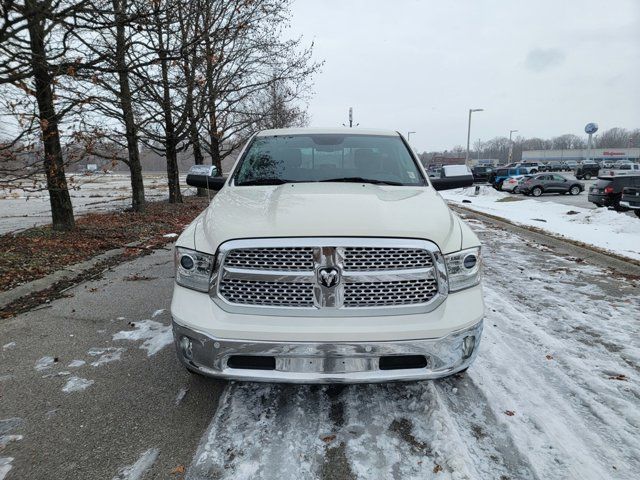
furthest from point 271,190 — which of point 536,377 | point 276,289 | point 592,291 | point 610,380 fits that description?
point 592,291

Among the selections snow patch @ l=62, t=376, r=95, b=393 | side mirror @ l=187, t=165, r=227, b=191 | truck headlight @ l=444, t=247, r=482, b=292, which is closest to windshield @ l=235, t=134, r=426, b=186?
side mirror @ l=187, t=165, r=227, b=191

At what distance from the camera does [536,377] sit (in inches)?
122

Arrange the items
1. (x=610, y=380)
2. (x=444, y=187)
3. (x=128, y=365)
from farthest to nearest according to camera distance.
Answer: (x=444, y=187) < (x=128, y=365) < (x=610, y=380)

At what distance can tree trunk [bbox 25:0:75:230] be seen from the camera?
5875 millimetres

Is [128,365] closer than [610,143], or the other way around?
[128,365]

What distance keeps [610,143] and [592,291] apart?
176 metres

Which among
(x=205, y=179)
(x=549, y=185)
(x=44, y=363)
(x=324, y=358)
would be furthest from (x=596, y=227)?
(x=549, y=185)

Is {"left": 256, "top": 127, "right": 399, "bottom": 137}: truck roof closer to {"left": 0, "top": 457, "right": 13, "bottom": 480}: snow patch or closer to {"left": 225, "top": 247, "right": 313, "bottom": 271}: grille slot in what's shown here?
{"left": 225, "top": 247, "right": 313, "bottom": 271}: grille slot

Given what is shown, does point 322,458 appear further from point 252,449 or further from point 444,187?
point 444,187

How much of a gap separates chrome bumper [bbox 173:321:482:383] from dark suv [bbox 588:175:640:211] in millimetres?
17588

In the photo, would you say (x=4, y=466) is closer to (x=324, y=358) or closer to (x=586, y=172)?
(x=324, y=358)

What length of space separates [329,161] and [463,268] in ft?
6.09

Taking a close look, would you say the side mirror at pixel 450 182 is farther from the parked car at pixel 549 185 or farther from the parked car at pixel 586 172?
the parked car at pixel 586 172

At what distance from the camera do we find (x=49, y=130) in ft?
24.4
